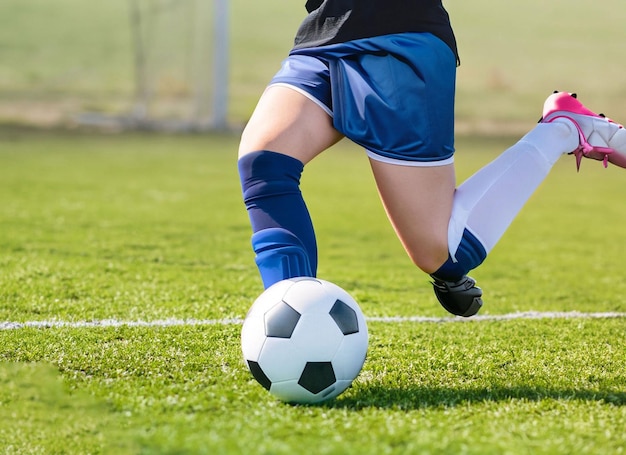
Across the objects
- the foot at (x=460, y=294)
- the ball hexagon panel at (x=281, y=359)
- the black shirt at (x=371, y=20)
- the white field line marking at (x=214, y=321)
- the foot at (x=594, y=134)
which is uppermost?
the black shirt at (x=371, y=20)

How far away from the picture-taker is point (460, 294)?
332 cm

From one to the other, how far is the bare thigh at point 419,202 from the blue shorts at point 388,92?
41 millimetres

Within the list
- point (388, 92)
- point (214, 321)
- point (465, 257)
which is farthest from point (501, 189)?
point (214, 321)

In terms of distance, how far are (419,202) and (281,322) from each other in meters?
0.72

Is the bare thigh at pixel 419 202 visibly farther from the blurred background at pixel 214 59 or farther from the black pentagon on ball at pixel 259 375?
the blurred background at pixel 214 59

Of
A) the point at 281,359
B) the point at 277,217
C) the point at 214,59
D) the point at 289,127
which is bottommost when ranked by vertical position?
the point at 214,59

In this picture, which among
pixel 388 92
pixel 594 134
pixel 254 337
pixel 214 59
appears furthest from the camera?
pixel 214 59

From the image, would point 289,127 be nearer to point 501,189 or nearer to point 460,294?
point 501,189

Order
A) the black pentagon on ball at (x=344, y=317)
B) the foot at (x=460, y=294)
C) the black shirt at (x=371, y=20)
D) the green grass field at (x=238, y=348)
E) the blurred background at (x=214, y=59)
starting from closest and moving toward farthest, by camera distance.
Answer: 1. the green grass field at (x=238, y=348)
2. the black pentagon on ball at (x=344, y=317)
3. the black shirt at (x=371, y=20)
4. the foot at (x=460, y=294)
5. the blurred background at (x=214, y=59)

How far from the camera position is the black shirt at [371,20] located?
309 centimetres

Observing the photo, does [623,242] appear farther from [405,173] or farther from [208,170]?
[208,170]

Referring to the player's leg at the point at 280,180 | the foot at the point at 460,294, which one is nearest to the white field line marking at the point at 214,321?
the foot at the point at 460,294

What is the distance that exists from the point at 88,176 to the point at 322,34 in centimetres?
724

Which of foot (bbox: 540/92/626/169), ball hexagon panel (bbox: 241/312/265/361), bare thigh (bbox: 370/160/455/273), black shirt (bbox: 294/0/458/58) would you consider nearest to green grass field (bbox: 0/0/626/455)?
ball hexagon panel (bbox: 241/312/265/361)
